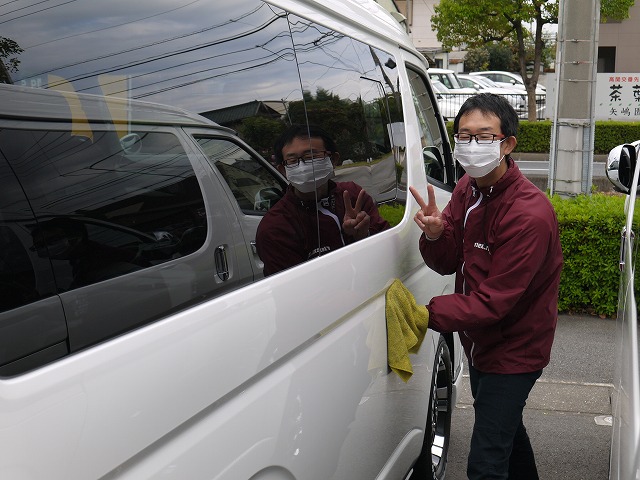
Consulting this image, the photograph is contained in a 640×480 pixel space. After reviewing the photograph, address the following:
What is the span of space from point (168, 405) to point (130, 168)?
0.48 meters

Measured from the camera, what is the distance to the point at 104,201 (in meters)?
1.40

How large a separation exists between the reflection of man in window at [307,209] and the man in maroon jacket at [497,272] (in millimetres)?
493

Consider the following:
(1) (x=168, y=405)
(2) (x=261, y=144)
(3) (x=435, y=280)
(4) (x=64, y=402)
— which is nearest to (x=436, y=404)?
(3) (x=435, y=280)

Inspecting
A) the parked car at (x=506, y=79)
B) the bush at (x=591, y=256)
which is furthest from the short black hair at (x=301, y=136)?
the parked car at (x=506, y=79)

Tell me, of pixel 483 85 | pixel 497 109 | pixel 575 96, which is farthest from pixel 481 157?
pixel 483 85

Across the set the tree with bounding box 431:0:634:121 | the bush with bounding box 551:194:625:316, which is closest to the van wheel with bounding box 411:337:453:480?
the bush with bounding box 551:194:625:316

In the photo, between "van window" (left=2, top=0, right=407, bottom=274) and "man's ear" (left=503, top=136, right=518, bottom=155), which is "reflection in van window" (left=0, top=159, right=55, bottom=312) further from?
"man's ear" (left=503, top=136, right=518, bottom=155)

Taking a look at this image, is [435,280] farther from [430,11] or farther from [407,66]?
[430,11]

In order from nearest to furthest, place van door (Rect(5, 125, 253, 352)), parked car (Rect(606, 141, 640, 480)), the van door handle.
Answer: van door (Rect(5, 125, 253, 352)) → parked car (Rect(606, 141, 640, 480)) → the van door handle

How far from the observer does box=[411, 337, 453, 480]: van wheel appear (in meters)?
3.54

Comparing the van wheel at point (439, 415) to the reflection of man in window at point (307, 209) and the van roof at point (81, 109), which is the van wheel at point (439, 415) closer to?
the reflection of man in window at point (307, 209)

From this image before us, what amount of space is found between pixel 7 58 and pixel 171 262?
51cm

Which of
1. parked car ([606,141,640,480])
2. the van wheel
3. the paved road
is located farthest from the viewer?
the paved road

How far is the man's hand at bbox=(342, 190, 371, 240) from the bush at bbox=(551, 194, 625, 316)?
407 cm
